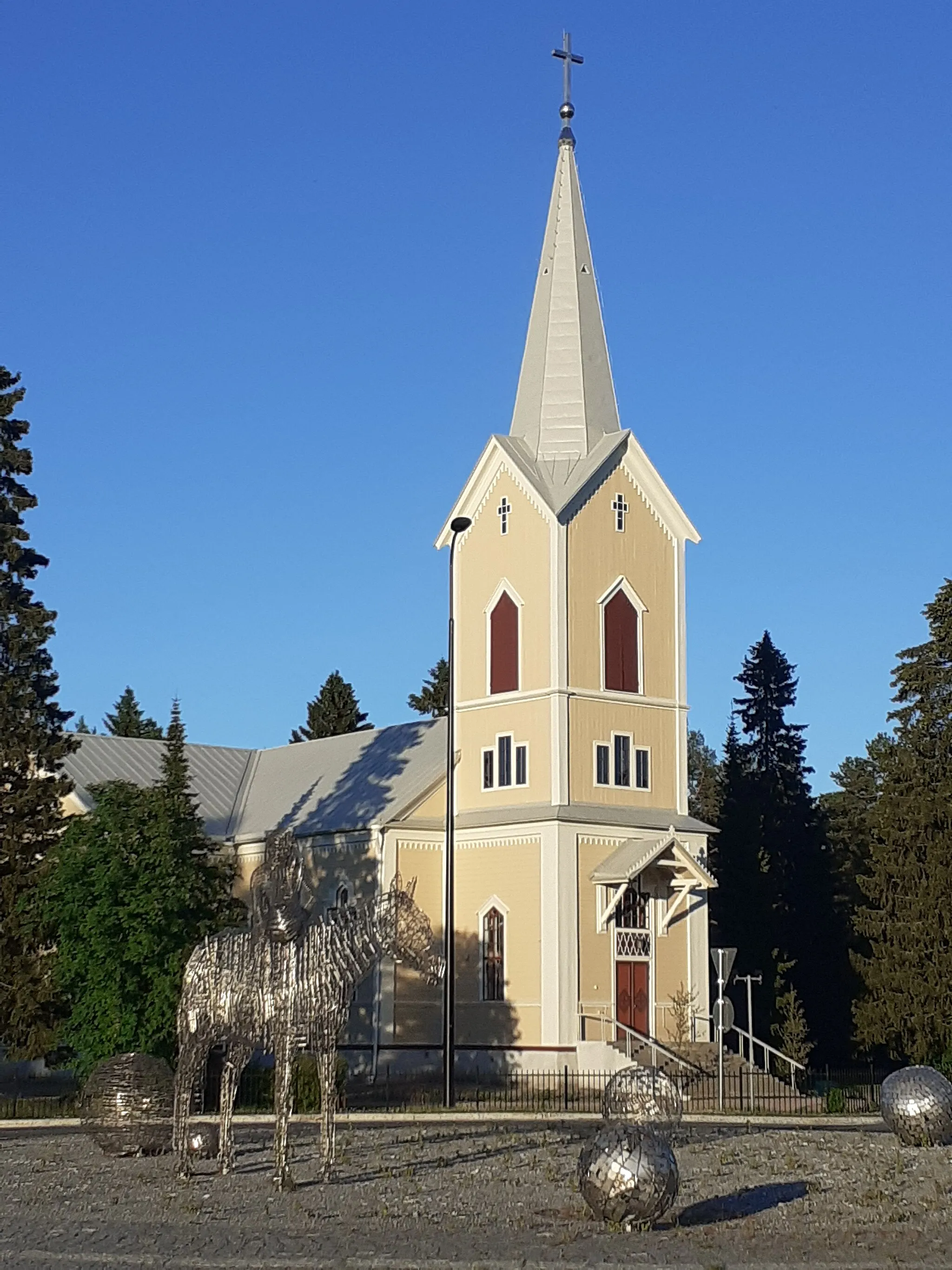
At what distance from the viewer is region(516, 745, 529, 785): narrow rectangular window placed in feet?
147

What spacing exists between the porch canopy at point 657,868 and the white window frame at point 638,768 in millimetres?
1374

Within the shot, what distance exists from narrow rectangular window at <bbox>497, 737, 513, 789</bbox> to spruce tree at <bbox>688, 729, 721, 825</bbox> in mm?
17569

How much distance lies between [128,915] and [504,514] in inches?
678

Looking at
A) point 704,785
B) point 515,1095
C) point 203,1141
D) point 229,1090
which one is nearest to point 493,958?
point 515,1095

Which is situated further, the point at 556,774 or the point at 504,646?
the point at 504,646

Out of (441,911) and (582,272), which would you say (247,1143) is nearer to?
(441,911)

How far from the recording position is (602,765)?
1759 inches

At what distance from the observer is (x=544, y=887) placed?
42.6 metres

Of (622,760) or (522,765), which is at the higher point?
(622,760)

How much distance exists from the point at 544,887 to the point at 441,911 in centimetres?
434

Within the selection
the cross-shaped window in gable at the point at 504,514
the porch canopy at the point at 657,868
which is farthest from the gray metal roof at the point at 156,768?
the porch canopy at the point at 657,868

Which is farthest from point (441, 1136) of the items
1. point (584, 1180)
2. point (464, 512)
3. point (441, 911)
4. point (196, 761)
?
point (196, 761)

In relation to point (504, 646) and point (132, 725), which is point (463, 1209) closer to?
point (504, 646)

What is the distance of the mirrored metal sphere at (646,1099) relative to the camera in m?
25.0
